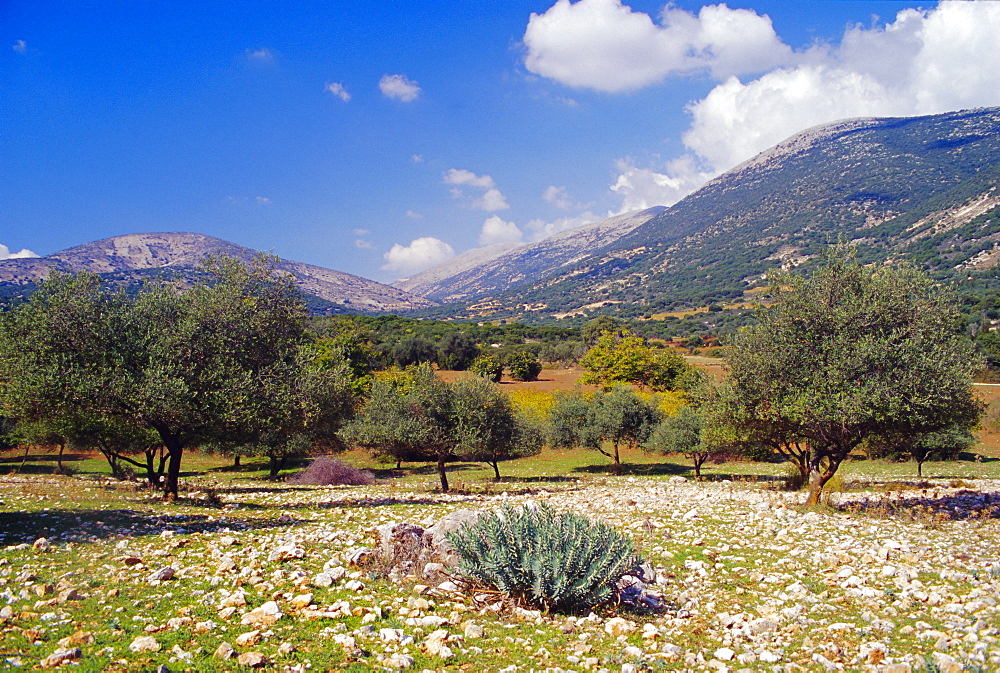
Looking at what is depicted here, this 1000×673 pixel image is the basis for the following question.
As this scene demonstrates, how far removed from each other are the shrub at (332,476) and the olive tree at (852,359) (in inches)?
910

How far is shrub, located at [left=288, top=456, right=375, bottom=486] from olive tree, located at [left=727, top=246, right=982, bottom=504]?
910 inches

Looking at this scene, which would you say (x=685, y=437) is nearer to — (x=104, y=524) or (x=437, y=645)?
(x=104, y=524)

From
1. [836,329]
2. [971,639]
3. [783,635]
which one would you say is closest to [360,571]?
[783,635]

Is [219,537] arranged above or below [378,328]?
below

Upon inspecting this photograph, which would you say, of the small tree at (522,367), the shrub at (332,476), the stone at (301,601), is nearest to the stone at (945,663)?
the stone at (301,601)

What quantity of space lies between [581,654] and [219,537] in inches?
327

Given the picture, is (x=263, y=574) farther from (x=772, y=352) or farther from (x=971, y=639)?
(x=772, y=352)

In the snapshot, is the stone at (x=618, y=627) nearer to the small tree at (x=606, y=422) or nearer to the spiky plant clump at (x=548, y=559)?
the spiky plant clump at (x=548, y=559)

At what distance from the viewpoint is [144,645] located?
19.1 ft

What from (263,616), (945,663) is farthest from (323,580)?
(945,663)

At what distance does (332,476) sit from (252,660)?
1127 inches

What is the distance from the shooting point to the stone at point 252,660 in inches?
221

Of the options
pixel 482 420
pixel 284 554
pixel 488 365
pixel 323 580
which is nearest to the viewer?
pixel 323 580

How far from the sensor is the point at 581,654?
254 inches
